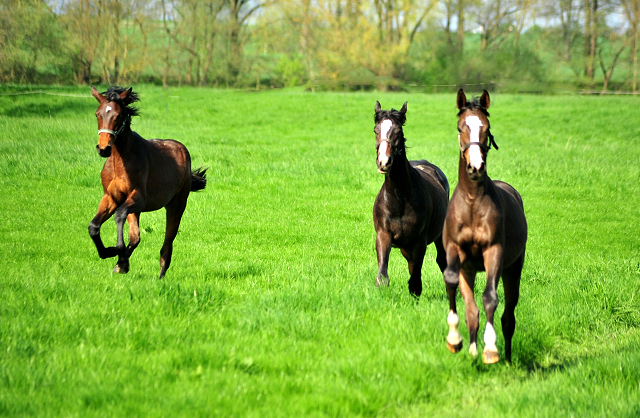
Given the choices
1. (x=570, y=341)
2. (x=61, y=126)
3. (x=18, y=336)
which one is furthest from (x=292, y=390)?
(x=61, y=126)

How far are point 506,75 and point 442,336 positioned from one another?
30316 millimetres

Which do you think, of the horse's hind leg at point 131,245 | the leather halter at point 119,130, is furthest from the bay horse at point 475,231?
the horse's hind leg at point 131,245

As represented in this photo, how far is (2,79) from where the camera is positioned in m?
23.8

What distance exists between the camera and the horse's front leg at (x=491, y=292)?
4652mm

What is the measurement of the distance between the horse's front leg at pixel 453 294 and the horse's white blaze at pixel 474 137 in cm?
82

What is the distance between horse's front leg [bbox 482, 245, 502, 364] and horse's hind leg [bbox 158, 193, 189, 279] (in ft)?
16.2

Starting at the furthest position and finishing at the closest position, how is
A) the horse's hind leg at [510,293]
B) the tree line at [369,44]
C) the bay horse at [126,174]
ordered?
the tree line at [369,44] < the bay horse at [126,174] < the horse's hind leg at [510,293]

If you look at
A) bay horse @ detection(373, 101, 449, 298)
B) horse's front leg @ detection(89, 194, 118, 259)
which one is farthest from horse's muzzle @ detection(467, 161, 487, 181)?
horse's front leg @ detection(89, 194, 118, 259)

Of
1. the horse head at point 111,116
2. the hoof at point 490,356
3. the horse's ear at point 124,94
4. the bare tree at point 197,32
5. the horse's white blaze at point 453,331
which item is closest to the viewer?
the hoof at point 490,356

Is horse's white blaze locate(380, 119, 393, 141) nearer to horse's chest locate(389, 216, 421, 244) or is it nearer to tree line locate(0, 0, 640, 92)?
horse's chest locate(389, 216, 421, 244)

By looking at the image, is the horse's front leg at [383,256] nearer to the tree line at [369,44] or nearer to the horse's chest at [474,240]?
the horse's chest at [474,240]

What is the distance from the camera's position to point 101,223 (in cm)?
706

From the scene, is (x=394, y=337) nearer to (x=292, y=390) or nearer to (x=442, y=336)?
(x=442, y=336)

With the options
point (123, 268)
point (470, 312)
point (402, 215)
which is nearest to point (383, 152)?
point (402, 215)
